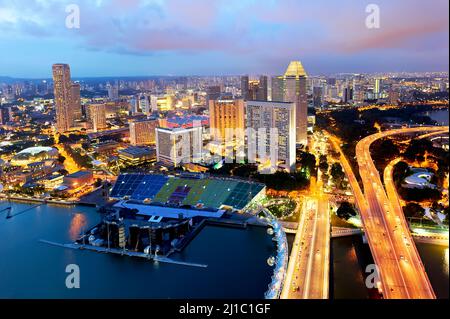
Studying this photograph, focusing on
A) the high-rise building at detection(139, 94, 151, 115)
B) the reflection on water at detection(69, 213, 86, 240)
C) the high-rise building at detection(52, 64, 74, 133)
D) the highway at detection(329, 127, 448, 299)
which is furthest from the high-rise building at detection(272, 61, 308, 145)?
the high-rise building at detection(139, 94, 151, 115)

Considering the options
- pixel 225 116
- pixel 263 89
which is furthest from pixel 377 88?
pixel 225 116

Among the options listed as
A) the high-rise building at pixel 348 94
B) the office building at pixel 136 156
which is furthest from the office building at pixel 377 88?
the office building at pixel 136 156

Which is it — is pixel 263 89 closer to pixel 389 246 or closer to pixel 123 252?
pixel 123 252

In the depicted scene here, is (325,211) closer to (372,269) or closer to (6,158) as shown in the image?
(372,269)

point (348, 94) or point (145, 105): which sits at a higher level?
point (348, 94)

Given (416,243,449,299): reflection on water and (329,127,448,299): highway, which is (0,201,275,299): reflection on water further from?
(416,243,449,299): reflection on water

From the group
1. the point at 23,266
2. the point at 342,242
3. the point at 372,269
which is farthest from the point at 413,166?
the point at 23,266

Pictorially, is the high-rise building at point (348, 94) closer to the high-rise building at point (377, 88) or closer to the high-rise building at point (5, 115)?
the high-rise building at point (377, 88)
